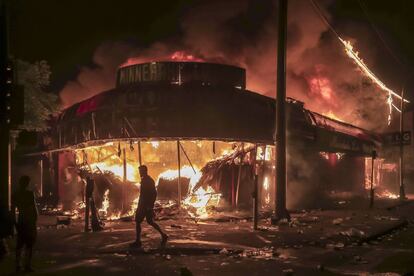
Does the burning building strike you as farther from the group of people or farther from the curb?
the group of people

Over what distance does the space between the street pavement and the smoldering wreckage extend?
3385mm

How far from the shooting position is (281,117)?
1742cm

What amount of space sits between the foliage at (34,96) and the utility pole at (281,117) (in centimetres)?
1017

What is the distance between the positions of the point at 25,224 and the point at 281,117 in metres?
9.68

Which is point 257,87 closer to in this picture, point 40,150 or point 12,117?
point 40,150

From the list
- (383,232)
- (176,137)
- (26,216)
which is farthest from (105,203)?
(26,216)

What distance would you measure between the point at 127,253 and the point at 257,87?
28.6 meters

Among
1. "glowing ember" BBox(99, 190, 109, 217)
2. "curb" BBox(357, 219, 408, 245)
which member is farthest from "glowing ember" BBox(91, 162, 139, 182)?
"curb" BBox(357, 219, 408, 245)

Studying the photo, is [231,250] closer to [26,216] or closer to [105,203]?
[26,216]

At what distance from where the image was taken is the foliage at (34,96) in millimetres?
22688

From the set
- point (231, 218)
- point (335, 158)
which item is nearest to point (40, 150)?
point (231, 218)

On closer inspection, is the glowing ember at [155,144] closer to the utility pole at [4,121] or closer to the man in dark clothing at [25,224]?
the utility pole at [4,121]

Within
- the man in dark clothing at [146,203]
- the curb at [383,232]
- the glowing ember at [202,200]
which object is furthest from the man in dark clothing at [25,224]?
the glowing ember at [202,200]

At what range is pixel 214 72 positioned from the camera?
22781 mm
